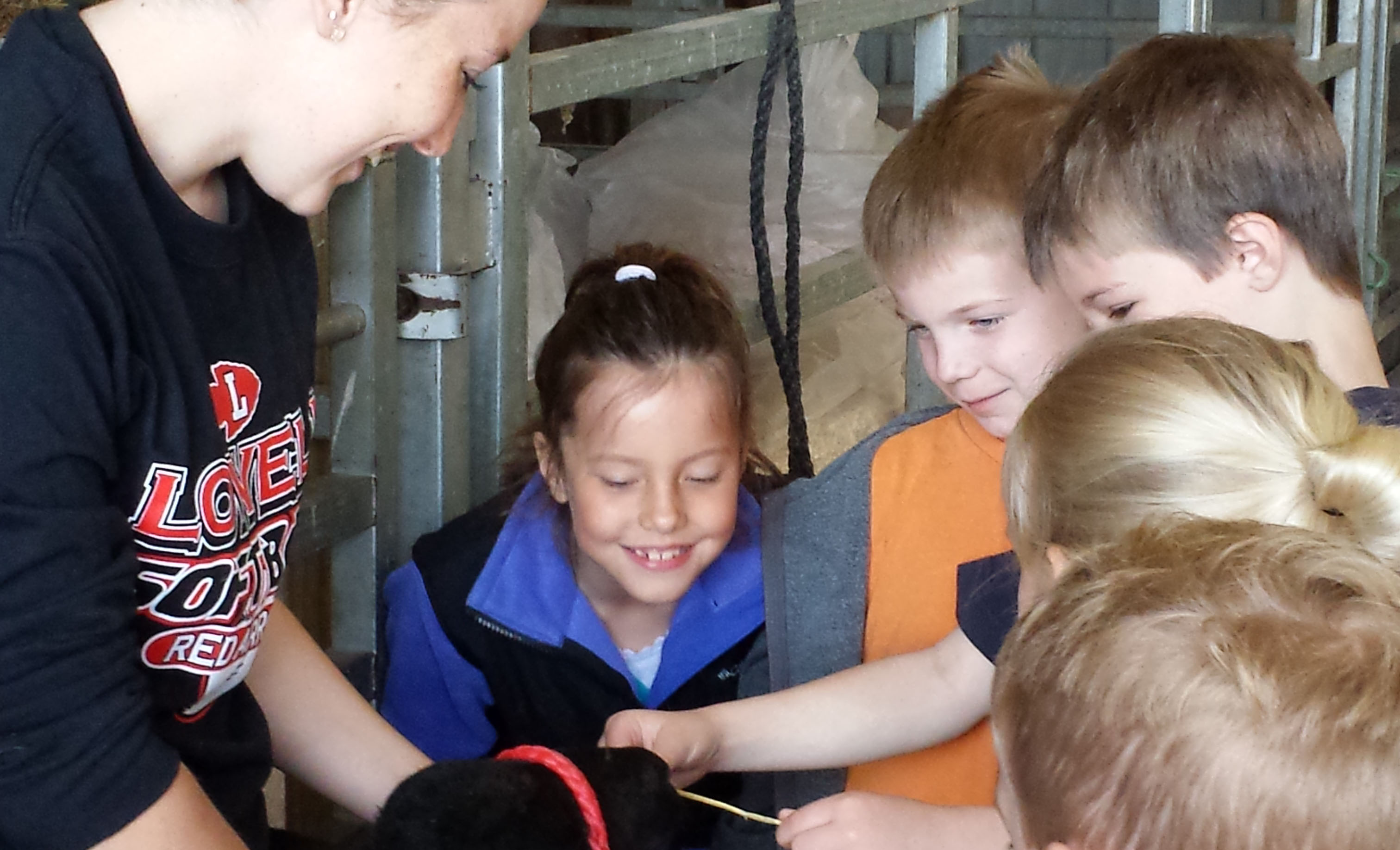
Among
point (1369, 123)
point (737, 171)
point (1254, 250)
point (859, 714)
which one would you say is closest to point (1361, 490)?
point (1254, 250)

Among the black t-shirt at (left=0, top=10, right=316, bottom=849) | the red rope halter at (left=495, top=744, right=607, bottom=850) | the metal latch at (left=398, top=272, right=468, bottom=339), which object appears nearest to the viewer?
the black t-shirt at (left=0, top=10, right=316, bottom=849)

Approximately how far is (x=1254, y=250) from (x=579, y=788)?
687 mm

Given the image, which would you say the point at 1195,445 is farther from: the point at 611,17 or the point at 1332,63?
the point at 1332,63

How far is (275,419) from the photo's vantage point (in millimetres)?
996

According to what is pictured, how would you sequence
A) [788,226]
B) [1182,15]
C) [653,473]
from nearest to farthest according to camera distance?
1. [653,473]
2. [788,226]
3. [1182,15]

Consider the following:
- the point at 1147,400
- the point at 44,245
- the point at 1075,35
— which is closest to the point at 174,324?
the point at 44,245

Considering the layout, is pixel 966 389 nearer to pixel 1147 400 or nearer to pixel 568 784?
pixel 1147 400

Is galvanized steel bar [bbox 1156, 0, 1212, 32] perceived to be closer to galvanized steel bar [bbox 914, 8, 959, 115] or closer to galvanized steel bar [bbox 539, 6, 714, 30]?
galvanized steel bar [bbox 914, 8, 959, 115]

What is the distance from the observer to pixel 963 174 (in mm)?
1420

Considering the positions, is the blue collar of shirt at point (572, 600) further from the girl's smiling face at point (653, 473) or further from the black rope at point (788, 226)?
the black rope at point (788, 226)

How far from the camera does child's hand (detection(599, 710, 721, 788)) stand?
122cm

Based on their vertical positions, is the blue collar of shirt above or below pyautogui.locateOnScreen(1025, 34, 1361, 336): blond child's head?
below

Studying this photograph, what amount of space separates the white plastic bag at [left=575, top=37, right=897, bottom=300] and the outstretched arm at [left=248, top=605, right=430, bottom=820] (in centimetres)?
120

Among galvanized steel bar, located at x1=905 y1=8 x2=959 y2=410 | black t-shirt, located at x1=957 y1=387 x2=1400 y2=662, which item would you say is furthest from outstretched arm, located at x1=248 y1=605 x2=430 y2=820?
galvanized steel bar, located at x1=905 y1=8 x2=959 y2=410
